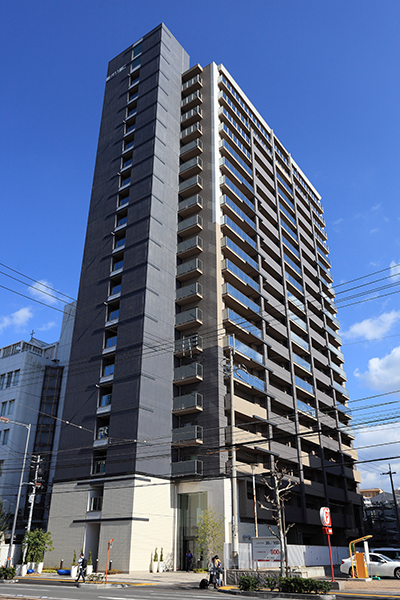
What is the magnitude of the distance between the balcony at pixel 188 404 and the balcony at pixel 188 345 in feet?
13.9

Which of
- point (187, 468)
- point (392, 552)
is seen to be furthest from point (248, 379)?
point (392, 552)

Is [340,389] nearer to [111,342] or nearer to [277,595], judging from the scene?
[111,342]

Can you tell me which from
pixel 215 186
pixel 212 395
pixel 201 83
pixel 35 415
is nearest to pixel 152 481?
pixel 212 395

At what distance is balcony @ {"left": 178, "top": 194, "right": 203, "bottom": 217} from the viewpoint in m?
52.6

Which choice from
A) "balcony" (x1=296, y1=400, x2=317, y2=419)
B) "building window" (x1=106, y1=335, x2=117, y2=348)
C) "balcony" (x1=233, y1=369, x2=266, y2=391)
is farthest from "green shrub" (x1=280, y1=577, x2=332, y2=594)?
"balcony" (x1=296, y1=400, x2=317, y2=419)

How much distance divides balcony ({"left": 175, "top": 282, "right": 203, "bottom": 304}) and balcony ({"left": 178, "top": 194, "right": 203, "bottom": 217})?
30.9 ft

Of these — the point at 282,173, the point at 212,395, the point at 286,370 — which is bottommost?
the point at 212,395

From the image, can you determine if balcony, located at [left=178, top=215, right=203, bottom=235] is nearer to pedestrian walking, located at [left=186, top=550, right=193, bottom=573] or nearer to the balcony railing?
the balcony railing

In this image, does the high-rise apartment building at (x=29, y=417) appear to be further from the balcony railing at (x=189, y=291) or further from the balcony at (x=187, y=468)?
the balcony railing at (x=189, y=291)

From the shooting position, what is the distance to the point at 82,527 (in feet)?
130

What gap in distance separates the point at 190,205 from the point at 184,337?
15.1 m

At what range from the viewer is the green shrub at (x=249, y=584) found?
952 inches

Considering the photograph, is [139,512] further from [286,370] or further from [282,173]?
[282,173]

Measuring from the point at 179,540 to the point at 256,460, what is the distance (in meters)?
11.0
